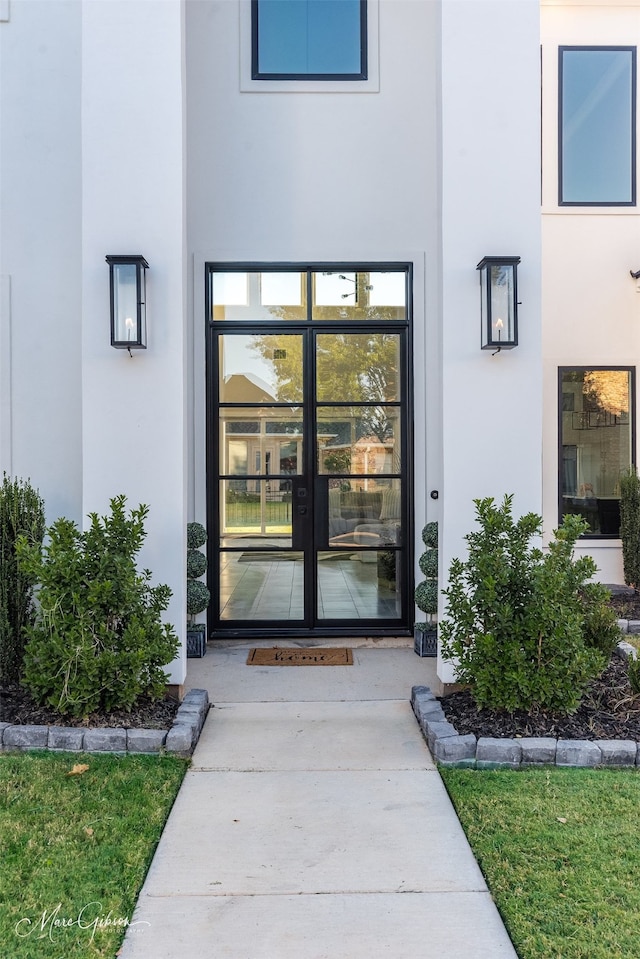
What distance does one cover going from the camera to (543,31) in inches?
254

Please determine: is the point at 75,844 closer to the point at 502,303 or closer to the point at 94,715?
the point at 94,715

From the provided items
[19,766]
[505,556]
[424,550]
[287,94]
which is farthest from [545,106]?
[19,766]

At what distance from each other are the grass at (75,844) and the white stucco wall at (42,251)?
7.65 feet

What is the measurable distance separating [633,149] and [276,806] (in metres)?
6.88

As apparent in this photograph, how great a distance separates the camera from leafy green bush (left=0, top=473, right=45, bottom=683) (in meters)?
4.02

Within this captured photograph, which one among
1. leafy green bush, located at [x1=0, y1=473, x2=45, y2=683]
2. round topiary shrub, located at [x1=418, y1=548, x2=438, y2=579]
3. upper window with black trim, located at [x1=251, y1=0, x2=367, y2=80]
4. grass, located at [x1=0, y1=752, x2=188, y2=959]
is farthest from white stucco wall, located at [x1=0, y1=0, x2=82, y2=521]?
round topiary shrub, located at [x1=418, y1=548, x2=438, y2=579]

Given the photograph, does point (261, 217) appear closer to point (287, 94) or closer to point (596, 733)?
point (287, 94)

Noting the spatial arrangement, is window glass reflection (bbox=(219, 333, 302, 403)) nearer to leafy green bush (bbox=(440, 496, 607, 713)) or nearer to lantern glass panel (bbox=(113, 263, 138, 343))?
lantern glass panel (bbox=(113, 263, 138, 343))

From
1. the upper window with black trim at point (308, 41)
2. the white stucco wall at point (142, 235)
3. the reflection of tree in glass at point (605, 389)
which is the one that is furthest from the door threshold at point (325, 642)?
the upper window with black trim at point (308, 41)

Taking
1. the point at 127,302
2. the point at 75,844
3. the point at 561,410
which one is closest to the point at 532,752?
the point at 75,844

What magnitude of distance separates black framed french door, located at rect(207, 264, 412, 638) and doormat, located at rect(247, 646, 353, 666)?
313 millimetres

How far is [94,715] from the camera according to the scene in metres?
3.51

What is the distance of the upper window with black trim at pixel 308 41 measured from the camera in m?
5.28

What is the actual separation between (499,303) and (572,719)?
2445 mm
